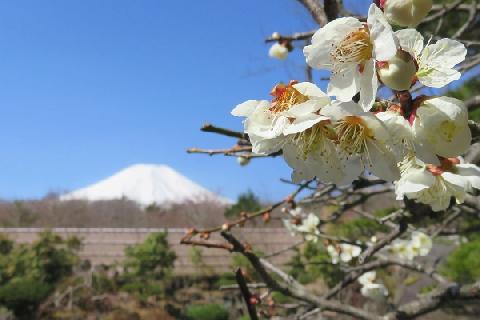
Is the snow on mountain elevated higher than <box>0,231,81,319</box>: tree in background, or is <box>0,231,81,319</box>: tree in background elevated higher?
the snow on mountain

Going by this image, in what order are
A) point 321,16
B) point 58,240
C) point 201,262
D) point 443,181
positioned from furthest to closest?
1. point 201,262
2. point 58,240
3. point 321,16
4. point 443,181

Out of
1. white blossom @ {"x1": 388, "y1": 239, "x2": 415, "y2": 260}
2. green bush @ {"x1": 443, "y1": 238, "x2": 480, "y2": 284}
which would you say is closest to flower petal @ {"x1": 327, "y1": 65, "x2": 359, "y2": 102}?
white blossom @ {"x1": 388, "y1": 239, "x2": 415, "y2": 260}

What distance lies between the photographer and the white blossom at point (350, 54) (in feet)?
1.35

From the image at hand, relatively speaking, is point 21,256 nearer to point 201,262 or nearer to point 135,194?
point 201,262

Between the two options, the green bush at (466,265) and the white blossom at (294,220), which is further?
the green bush at (466,265)

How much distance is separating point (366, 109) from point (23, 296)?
7.23 metres

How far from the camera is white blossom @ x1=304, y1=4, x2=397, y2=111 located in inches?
16.2

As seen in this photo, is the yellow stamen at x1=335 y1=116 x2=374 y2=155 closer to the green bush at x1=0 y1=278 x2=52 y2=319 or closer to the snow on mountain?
the green bush at x1=0 y1=278 x2=52 y2=319

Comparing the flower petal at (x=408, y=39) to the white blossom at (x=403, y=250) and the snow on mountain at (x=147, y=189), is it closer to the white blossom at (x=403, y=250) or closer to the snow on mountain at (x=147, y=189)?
the white blossom at (x=403, y=250)

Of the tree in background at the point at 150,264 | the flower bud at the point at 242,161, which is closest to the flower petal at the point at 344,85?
the flower bud at the point at 242,161

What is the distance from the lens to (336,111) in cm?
41

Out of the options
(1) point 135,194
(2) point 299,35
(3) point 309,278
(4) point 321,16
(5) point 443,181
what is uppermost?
(1) point 135,194

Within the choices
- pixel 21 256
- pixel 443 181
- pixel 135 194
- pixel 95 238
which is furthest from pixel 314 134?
pixel 135 194

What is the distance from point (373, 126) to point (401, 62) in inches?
2.5
